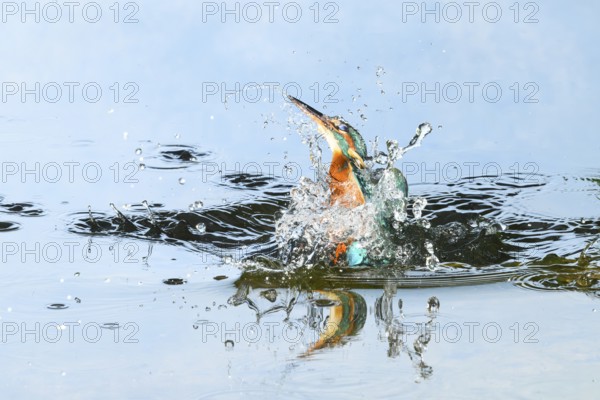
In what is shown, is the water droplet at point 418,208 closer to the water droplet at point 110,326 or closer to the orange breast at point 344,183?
the orange breast at point 344,183

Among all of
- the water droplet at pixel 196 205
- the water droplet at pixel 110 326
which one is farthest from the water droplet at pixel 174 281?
the water droplet at pixel 196 205

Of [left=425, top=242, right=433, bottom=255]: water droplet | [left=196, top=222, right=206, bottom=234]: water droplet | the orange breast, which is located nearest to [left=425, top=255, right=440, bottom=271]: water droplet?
[left=425, top=242, right=433, bottom=255]: water droplet

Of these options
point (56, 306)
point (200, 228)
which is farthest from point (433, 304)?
point (200, 228)

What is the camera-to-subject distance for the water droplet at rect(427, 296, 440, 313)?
4.73 meters

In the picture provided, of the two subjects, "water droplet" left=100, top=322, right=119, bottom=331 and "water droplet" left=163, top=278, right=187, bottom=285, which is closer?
"water droplet" left=100, top=322, right=119, bottom=331

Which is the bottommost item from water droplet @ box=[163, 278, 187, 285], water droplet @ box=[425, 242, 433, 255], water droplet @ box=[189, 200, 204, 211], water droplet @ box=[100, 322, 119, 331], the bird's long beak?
water droplet @ box=[100, 322, 119, 331]

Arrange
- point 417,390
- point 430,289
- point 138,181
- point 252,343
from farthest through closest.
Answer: point 138,181, point 430,289, point 252,343, point 417,390

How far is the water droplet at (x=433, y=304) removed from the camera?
15.5 ft

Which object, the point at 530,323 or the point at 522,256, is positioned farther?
the point at 522,256

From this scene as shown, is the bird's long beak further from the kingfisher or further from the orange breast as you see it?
the orange breast

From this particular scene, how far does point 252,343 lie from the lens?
4.31m

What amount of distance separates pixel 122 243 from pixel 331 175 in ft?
3.81

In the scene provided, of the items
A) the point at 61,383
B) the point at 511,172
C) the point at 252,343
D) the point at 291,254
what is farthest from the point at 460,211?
the point at 61,383

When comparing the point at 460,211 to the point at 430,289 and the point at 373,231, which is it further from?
the point at 430,289
